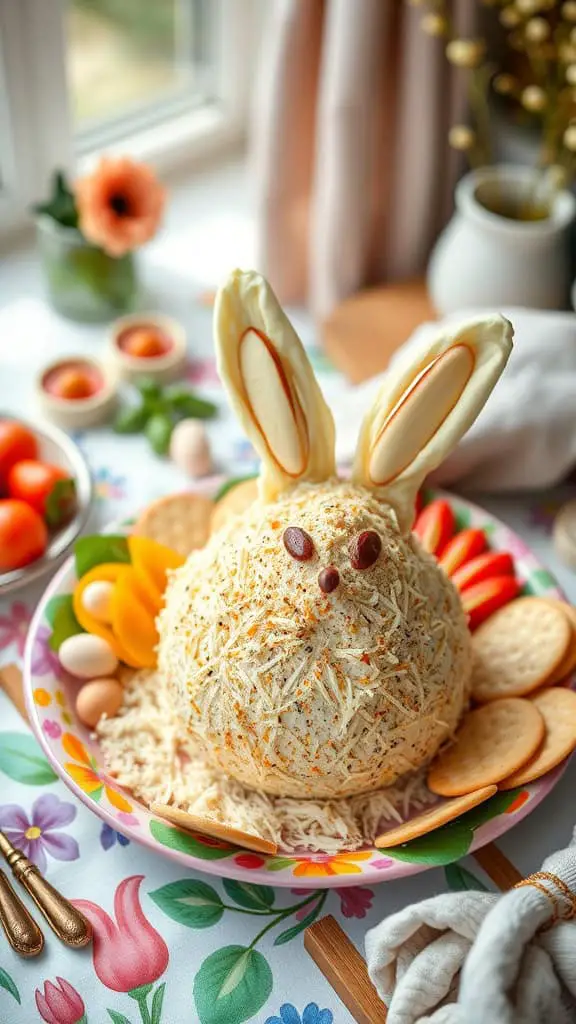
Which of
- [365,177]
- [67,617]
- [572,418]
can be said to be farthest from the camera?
[365,177]

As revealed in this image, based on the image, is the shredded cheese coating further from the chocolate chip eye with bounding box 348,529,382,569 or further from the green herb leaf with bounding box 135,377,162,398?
the green herb leaf with bounding box 135,377,162,398

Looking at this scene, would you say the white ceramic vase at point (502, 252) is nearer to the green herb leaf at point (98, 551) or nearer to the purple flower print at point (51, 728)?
the green herb leaf at point (98, 551)

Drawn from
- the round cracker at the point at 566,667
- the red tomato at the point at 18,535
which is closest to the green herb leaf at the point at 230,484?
the red tomato at the point at 18,535

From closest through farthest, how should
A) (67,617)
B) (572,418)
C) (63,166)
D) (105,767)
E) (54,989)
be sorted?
(54,989), (105,767), (67,617), (572,418), (63,166)

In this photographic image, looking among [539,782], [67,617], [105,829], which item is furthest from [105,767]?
[539,782]

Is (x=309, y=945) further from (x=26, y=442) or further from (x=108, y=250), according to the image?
(x=108, y=250)

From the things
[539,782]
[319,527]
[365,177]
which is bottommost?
[539,782]

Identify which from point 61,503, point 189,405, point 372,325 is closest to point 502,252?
point 372,325
